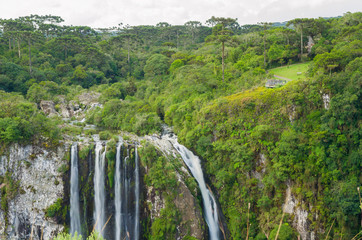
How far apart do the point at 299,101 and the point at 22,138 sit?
21.0 m

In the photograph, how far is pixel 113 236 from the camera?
733 inches

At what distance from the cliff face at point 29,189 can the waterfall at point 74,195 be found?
64cm

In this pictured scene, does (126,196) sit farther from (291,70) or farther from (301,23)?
(301,23)

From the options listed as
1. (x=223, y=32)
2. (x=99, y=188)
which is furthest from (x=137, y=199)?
(x=223, y=32)

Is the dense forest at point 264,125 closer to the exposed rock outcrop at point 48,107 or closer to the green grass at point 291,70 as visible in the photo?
the exposed rock outcrop at point 48,107

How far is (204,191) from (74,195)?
9853mm

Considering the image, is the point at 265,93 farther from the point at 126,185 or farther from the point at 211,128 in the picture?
the point at 126,185

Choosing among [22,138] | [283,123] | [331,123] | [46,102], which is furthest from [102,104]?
[331,123]

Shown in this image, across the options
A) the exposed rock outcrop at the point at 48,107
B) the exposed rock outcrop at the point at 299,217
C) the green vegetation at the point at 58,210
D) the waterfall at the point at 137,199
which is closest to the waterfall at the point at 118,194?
the waterfall at the point at 137,199

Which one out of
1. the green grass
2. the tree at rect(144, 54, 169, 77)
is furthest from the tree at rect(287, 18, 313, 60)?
the tree at rect(144, 54, 169, 77)

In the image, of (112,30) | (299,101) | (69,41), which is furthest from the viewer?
(112,30)

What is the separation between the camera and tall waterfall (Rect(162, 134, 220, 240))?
19.5 metres

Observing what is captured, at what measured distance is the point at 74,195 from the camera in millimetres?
19031

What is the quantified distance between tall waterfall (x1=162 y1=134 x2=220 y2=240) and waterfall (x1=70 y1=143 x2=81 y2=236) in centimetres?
832
